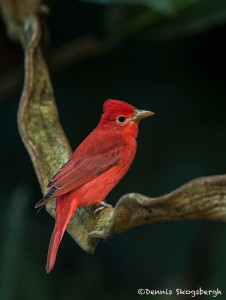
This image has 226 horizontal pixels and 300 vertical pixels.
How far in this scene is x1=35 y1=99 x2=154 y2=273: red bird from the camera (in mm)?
2420

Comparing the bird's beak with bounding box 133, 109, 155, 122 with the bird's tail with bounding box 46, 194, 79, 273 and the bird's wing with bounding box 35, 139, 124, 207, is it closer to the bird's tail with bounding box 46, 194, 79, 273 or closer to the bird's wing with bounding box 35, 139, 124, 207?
the bird's wing with bounding box 35, 139, 124, 207

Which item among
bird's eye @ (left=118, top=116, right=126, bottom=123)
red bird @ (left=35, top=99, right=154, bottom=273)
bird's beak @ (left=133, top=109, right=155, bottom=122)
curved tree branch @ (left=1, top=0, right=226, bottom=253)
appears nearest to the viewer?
curved tree branch @ (left=1, top=0, right=226, bottom=253)

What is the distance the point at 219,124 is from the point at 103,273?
4.11ft

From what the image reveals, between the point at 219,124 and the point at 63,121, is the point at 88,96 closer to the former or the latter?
the point at 63,121

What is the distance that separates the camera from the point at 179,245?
11.0 feet

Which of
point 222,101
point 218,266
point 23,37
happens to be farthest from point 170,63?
point 218,266

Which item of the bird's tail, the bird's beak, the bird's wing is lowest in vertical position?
the bird's tail

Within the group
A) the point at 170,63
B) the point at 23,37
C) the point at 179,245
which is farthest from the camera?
the point at 170,63

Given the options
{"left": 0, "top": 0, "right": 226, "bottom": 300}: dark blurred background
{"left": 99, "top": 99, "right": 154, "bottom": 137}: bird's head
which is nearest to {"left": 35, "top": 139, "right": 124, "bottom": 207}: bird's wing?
{"left": 99, "top": 99, "right": 154, "bottom": 137}: bird's head

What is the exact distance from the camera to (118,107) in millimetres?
3082

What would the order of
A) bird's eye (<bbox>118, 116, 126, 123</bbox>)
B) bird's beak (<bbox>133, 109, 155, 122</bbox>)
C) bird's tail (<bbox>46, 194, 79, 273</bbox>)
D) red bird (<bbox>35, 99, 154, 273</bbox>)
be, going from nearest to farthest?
1. bird's tail (<bbox>46, 194, 79, 273</bbox>)
2. red bird (<bbox>35, 99, 154, 273</bbox>)
3. bird's beak (<bbox>133, 109, 155, 122</bbox>)
4. bird's eye (<bbox>118, 116, 126, 123</bbox>)

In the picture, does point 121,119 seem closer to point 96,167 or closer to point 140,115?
point 140,115

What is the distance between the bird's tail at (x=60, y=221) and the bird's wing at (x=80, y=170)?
58mm

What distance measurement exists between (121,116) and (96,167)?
0.42m
